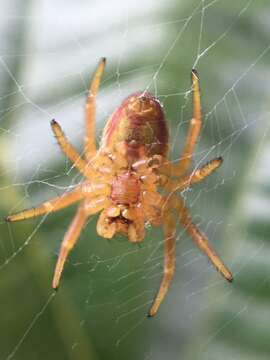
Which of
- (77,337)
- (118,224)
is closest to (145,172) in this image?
(118,224)

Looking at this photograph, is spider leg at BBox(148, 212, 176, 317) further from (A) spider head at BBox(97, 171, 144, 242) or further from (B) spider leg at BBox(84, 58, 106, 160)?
(B) spider leg at BBox(84, 58, 106, 160)

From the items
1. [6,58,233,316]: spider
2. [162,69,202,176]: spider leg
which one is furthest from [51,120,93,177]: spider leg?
[162,69,202,176]: spider leg

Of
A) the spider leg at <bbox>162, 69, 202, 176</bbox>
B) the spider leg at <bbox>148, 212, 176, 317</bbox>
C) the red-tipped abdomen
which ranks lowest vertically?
the spider leg at <bbox>148, 212, 176, 317</bbox>

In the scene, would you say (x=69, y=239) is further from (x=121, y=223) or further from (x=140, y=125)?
(x=140, y=125)

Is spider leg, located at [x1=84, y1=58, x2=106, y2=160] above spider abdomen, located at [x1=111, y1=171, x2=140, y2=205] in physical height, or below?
above

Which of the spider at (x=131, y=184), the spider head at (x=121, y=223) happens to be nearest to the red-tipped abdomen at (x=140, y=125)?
the spider at (x=131, y=184)

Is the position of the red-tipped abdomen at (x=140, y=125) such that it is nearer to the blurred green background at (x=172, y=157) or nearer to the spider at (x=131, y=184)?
A: the spider at (x=131, y=184)

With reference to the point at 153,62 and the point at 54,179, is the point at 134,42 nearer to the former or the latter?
the point at 153,62
